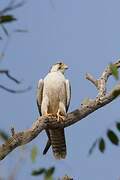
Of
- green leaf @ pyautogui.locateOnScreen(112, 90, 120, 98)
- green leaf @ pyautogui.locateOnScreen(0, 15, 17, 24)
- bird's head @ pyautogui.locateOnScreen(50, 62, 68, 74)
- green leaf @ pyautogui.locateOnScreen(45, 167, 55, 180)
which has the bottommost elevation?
green leaf @ pyautogui.locateOnScreen(45, 167, 55, 180)

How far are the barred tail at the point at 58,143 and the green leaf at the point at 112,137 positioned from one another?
545 cm

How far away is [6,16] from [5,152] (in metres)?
3.03

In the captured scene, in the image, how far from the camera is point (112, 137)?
2045 millimetres

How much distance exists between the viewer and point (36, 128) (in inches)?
225

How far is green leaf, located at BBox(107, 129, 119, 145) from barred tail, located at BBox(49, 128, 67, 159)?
5449mm

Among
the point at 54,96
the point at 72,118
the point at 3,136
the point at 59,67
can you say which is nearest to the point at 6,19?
the point at 3,136

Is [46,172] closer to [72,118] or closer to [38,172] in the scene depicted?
[38,172]

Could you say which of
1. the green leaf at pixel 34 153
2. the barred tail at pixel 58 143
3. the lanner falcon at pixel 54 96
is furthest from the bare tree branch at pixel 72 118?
the green leaf at pixel 34 153

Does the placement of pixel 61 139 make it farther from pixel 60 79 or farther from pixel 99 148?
pixel 99 148

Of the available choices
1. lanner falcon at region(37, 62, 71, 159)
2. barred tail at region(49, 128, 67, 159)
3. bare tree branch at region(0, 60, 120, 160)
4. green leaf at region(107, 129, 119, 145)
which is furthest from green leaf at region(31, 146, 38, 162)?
lanner falcon at region(37, 62, 71, 159)

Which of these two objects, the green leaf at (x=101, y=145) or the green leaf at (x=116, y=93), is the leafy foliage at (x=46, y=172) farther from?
the green leaf at (x=116, y=93)

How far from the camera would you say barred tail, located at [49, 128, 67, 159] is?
7582mm

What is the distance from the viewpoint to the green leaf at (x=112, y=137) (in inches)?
79.4

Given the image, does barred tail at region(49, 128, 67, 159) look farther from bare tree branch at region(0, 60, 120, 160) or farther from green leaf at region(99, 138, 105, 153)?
green leaf at region(99, 138, 105, 153)
